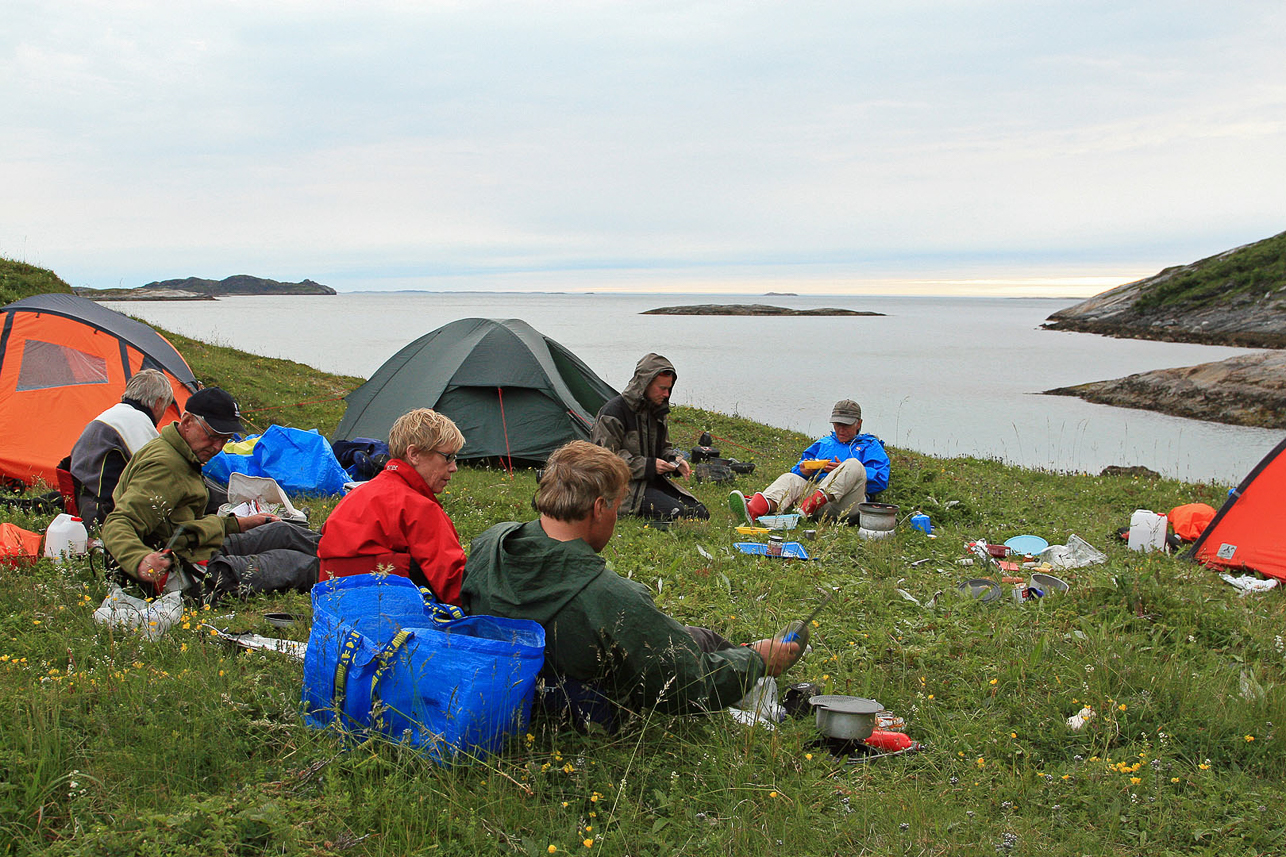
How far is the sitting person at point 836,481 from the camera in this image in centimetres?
921

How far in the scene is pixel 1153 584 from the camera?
224 inches

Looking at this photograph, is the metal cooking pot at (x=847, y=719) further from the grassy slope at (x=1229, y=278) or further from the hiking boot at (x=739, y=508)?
the grassy slope at (x=1229, y=278)

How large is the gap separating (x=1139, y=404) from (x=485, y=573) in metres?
31.2

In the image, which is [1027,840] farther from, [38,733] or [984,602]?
[38,733]

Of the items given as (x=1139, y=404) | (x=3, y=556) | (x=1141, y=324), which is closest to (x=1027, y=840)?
(x=3, y=556)

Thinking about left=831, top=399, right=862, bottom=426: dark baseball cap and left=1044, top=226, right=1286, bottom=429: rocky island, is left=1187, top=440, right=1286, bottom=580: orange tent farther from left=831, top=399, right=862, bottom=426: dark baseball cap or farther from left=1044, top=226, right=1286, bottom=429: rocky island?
left=1044, top=226, right=1286, bottom=429: rocky island

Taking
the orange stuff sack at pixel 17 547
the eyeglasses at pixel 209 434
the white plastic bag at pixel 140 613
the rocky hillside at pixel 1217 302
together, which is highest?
the rocky hillside at pixel 1217 302

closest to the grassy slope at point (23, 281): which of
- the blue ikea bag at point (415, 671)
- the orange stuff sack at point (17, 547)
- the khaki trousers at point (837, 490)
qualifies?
the orange stuff sack at point (17, 547)

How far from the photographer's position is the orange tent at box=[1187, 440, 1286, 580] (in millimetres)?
7301

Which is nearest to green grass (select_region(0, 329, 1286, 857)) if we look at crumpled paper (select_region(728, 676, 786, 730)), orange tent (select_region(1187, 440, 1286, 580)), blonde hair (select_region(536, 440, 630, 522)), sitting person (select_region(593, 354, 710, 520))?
crumpled paper (select_region(728, 676, 786, 730))

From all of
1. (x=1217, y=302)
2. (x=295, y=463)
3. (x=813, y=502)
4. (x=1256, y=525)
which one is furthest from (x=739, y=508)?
(x=1217, y=302)

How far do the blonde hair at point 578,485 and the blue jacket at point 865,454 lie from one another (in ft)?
21.2

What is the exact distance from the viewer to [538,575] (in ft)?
10.9

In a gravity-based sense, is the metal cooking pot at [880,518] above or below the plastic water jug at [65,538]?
below
